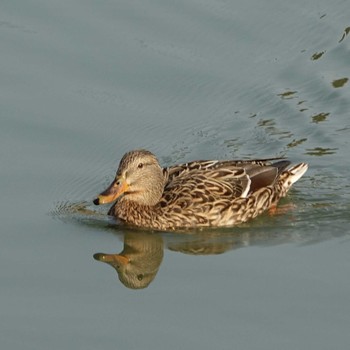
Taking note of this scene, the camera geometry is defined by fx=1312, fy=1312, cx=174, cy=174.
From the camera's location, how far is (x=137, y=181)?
15414 mm

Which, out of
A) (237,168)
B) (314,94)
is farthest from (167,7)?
(237,168)

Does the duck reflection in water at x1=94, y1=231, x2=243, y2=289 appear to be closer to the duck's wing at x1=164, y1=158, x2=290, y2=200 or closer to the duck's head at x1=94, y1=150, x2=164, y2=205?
the duck's head at x1=94, y1=150, x2=164, y2=205

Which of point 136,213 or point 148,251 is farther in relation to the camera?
point 136,213

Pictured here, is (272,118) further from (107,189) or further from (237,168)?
(107,189)

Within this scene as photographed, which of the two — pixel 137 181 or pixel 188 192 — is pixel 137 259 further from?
pixel 188 192

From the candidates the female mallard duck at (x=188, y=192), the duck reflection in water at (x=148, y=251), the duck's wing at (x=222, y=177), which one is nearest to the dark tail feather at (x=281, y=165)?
the duck's wing at (x=222, y=177)

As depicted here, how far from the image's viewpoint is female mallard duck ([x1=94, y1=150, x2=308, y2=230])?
15.4 meters

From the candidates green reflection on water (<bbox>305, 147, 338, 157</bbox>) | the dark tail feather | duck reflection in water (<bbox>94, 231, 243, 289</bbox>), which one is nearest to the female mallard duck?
Result: the dark tail feather

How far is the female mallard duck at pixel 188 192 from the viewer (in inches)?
606

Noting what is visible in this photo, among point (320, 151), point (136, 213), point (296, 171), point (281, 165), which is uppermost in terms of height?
point (320, 151)

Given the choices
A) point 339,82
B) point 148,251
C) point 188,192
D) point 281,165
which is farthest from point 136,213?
point 339,82

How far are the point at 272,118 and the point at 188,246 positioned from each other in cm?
338

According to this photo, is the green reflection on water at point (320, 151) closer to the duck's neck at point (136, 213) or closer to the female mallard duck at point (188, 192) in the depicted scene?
the female mallard duck at point (188, 192)

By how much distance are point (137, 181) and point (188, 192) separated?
0.64 m
